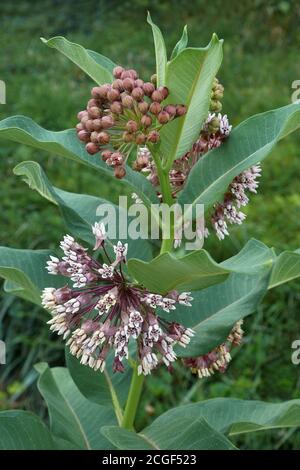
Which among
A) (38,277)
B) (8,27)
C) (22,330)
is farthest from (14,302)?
(8,27)

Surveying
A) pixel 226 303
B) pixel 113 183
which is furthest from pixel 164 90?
pixel 113 183

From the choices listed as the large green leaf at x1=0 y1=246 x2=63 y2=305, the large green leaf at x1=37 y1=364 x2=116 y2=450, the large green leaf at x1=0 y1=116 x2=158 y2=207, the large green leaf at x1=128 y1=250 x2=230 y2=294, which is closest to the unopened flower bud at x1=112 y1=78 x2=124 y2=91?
the large green leaf at x1=0 y1=116 x2=158 y2=207

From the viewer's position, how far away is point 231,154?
107cm

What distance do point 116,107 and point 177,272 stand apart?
21 cm

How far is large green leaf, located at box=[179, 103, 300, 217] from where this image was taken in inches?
41.3

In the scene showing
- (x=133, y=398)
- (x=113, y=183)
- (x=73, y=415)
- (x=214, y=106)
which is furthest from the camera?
(x=113, y=183)

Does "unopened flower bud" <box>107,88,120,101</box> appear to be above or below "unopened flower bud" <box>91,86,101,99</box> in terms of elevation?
below

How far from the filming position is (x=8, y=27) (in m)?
4.67

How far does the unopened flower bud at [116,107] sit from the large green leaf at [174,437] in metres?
0.43

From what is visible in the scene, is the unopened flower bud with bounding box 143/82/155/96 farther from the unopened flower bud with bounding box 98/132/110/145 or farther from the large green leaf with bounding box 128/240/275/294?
the large green leaf with bounding box 128/240/275/294

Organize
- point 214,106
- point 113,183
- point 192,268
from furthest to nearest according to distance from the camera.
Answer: point 113,183, point 214,106, point 192,268

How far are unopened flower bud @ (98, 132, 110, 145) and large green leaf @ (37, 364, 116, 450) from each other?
0.52 metres

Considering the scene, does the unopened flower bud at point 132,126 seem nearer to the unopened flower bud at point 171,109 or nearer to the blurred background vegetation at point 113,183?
the unopened flower bud at point 171,109

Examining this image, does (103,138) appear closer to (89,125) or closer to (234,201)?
(89,125)
